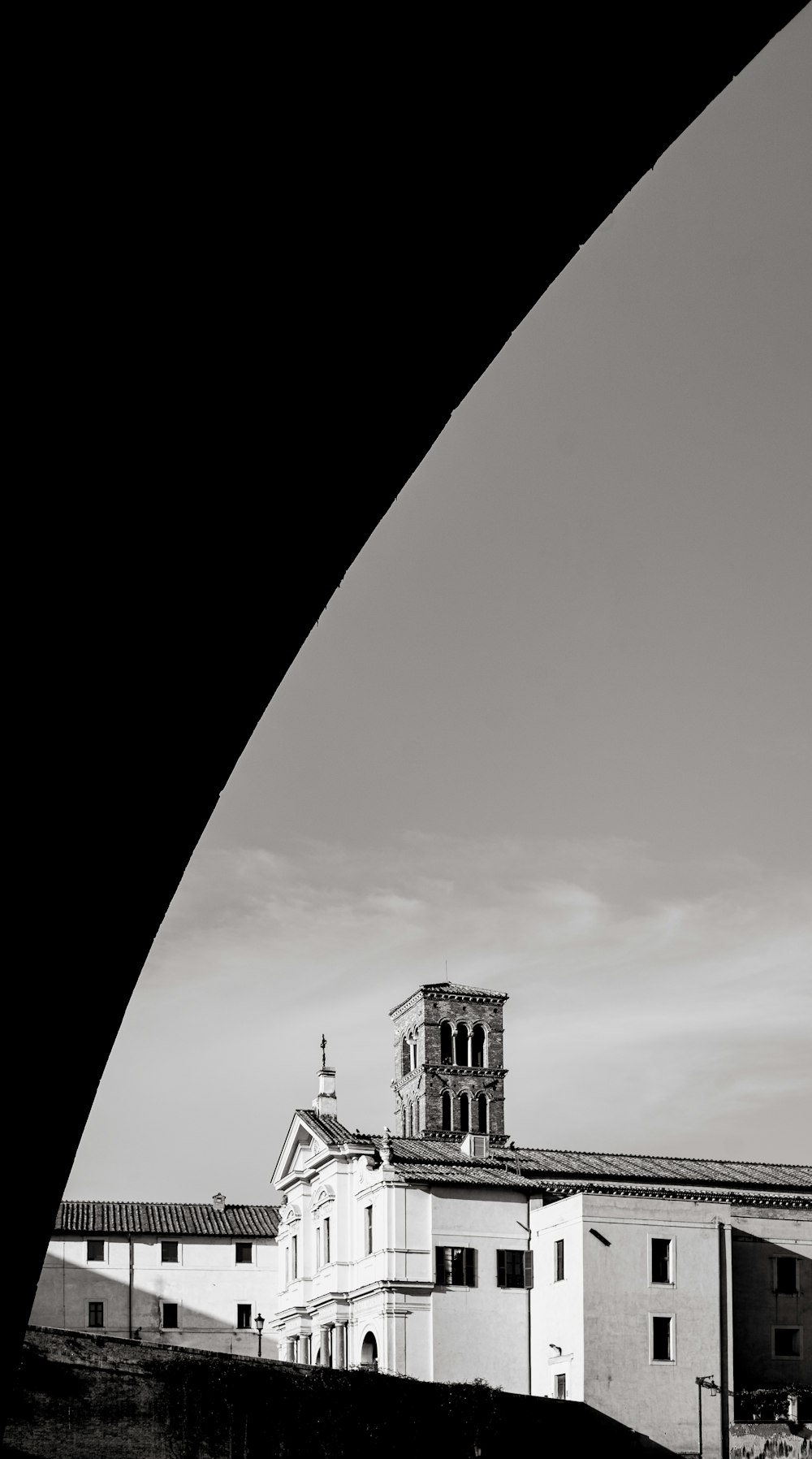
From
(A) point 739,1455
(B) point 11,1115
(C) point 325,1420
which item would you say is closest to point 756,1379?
(A) point 739,1455

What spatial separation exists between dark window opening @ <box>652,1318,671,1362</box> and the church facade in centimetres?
5

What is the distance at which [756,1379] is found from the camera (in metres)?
34.0

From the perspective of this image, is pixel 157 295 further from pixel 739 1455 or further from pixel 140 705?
pixel 739 1455

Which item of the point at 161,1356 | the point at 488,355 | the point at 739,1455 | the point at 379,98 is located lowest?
the point at 739,1455

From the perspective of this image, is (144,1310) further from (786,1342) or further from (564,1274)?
(786,1342)

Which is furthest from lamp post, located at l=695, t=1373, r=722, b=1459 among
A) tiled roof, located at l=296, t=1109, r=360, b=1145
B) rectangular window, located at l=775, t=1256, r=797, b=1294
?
tiled roof, located at l=296, t=1109, r=360, b=1145

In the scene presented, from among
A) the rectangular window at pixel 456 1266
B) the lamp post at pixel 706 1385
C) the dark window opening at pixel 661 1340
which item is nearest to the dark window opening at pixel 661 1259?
the dark window opening at pixel 661 1340

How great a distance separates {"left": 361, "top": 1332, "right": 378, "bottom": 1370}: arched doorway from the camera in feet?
118

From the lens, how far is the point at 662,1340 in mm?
31812

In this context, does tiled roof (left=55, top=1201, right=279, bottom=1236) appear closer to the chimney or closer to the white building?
the white building

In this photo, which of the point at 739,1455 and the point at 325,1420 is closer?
the point at 325,1420

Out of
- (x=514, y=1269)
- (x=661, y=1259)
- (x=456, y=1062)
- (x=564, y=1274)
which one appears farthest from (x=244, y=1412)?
(x=456, y=1062)

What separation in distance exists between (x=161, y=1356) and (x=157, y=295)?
85.7ft

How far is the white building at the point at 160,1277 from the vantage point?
45094 mm
